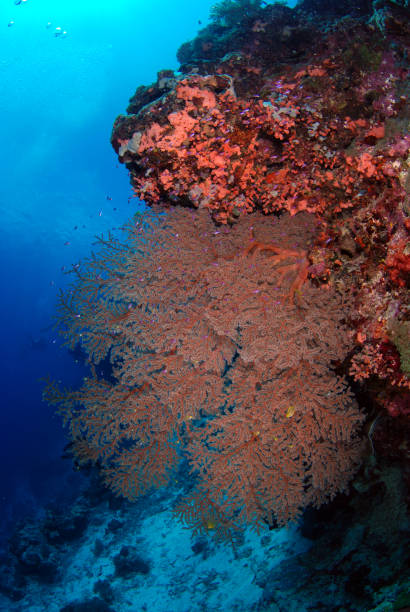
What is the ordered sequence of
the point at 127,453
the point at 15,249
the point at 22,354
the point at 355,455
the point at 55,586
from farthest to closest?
1. the point at 15,249
2. the point at 22,354
3. the point at 55,586
4. the point at 127,453
5. the point at 355,455

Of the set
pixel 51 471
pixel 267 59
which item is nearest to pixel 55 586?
pixel 51 471

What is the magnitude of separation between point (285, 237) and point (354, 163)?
1.04 m

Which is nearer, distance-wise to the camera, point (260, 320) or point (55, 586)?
point (260, 320)

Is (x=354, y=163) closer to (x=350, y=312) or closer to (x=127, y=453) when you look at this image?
(x=350, y=312)

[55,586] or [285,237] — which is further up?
[285,237]

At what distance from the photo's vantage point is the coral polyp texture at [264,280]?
3311mm

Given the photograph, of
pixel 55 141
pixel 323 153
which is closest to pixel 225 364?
pixel 323 153

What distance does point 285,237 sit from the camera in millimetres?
3801

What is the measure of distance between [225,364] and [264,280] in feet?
3.76

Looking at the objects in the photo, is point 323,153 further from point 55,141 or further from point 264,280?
point 55,141

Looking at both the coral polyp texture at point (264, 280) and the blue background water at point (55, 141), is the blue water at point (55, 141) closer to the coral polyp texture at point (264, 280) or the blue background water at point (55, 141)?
the blue background water at point (55, 141)

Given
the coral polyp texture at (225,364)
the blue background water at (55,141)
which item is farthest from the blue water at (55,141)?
the coral polyp texture at (225,364)

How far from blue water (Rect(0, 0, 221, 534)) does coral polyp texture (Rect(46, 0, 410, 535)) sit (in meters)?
31.6

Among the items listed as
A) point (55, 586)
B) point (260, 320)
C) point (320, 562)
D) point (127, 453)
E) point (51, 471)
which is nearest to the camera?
point (260, 320)
